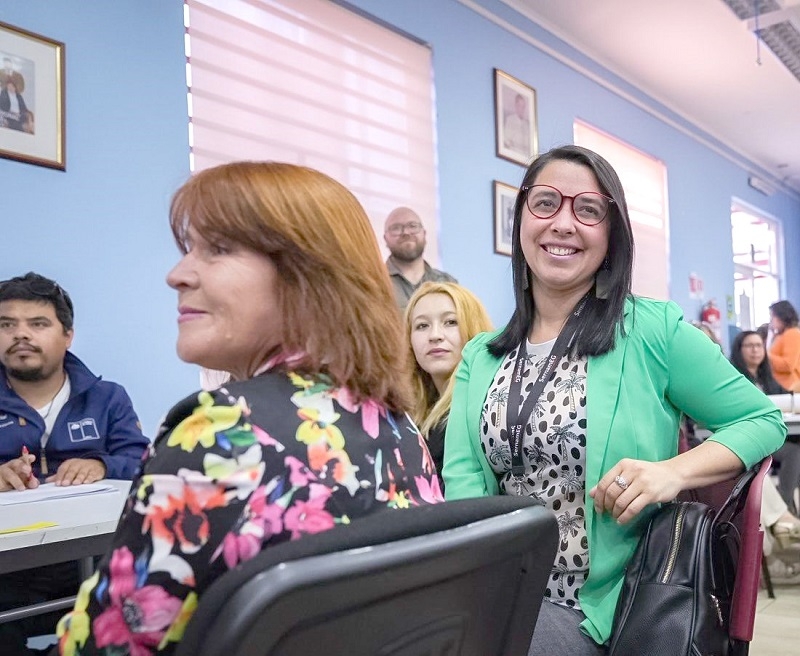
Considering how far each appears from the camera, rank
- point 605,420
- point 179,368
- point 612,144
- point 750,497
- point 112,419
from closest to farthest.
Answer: point 750,497, point 605,420, point 112,419, point 179,368, point 612,144

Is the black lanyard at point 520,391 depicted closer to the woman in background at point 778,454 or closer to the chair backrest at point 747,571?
the chair backrest at point 747,571

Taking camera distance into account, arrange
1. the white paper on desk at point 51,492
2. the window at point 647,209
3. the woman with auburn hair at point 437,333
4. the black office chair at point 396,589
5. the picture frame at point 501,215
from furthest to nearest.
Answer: the window at point 647,209
the picture frame at point 501,215
the woman with auburn hair at point 437,333
the white paper on desk at point 51,492
the black office chair at point 396,589

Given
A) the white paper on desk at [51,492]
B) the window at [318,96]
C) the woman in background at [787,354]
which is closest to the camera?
the white paper on desk at [51,492]

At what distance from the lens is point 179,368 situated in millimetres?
3309

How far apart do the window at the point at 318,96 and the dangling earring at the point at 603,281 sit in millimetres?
2103

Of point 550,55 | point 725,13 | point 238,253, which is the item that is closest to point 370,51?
point 550,55

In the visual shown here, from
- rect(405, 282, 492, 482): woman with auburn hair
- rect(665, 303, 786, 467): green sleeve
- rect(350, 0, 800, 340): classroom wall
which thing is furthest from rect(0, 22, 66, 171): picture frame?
rect(665, 303, 786, 467): green sleeve

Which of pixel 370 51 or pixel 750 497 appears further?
pixel 370 51

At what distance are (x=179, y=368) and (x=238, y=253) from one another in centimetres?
255

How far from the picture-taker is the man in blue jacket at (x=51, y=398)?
2.42 m

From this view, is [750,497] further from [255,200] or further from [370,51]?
[370,51]

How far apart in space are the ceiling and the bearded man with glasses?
7.05ft

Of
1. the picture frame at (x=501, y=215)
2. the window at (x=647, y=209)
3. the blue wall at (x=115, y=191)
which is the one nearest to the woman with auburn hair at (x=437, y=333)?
the blue wall at (x=115, y=191)

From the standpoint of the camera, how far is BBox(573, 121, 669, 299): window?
7016mm
